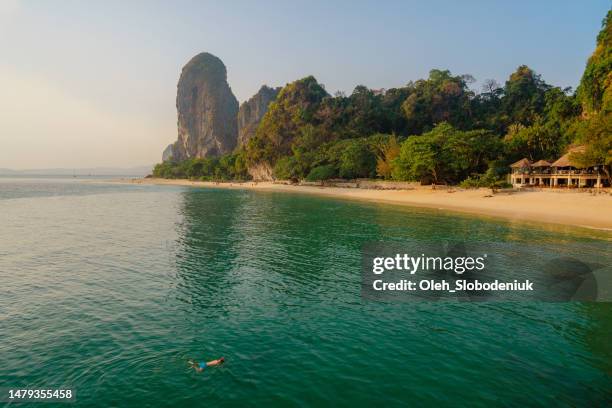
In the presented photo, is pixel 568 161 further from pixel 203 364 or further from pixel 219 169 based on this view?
pixel 219 169

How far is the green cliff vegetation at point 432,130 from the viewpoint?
234 feet

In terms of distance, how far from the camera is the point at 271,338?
1294 cm

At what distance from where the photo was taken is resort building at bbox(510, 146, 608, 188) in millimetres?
57688

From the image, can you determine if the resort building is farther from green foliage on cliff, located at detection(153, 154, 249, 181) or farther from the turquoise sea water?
green foliage on cliff, located at detection(153, 154, 249, 181)

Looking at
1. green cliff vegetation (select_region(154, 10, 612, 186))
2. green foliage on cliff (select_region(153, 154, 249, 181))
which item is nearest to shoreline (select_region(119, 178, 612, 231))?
green cliff vegetation (select_region(154, 10, 612, 186))

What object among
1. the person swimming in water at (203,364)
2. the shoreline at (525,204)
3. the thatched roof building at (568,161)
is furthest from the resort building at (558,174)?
the person swimming in water at (203,364)

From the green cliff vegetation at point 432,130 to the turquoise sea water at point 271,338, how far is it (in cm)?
5048

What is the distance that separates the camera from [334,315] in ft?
49.4

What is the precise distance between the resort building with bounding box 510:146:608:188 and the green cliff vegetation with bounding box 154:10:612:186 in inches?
107

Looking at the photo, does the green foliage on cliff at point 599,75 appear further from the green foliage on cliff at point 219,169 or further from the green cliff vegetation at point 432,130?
the green foliage on cliff at point 219,169

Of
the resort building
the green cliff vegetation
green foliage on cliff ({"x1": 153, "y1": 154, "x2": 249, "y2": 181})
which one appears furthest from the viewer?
green foliage on cliff ({"x1": 153, "y1": 154, "x2": 249, "y2": 181})

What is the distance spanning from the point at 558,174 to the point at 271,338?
215ft

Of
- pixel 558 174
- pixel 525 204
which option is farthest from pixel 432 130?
pixel 525 204

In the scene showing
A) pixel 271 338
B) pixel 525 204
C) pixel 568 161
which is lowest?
pixel 271 338
